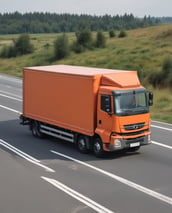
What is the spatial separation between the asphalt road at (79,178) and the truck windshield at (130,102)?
163cm

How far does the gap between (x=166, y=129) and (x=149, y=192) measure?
983 centimetres

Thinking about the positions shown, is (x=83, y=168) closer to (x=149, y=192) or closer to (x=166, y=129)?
(x=149, y=192)

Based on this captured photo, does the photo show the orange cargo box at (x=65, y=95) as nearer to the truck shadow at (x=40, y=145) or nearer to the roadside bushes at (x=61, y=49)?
the truck shadow at (x=40, y=145)

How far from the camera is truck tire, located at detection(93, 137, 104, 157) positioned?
54.1 feet

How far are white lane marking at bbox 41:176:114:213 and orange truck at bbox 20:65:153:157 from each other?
3172 mm

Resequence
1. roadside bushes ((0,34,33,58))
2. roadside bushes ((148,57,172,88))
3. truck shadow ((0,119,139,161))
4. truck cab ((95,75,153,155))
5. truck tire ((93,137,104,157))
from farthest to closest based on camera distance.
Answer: roadside bushes ((0,34,33,58)) < roadside bushes ((148,57,172,88)) < truck shadow ((0,119,139,161)) < truck tire ((93,137,104,157)) < truck cab ((95,75,153,155))

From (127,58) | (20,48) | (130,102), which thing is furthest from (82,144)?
(20,48)

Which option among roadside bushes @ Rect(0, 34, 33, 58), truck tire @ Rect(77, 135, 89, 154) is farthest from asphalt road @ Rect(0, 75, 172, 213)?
roadside bushes @ Rect(0, 34, 33, 58)

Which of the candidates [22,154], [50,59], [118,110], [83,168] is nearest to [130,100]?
[118,110]

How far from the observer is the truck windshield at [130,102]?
15977mm

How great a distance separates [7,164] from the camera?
52.6ft

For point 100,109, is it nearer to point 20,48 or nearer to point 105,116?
point 105,116

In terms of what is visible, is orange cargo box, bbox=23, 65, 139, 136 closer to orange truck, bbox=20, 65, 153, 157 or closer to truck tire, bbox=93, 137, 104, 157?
orange truck, bbox=20, 65, 153, 157

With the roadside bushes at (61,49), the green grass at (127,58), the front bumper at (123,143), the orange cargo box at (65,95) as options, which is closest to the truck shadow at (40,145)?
the front bumper at (123,143)
